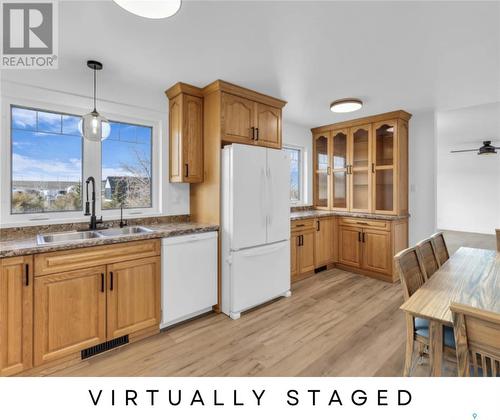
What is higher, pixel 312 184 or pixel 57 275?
pixel 312 184

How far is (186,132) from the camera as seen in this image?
9.34 feet

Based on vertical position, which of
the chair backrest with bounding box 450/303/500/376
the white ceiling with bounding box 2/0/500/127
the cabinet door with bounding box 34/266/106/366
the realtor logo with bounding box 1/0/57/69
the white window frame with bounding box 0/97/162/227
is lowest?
the cabinet door with bounding box 34/266/106/366

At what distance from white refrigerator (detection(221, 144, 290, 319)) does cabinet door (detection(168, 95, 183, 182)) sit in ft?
1.68

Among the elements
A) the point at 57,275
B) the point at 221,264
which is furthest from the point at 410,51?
the point at 57,275

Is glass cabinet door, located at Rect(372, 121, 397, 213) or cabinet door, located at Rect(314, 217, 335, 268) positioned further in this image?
cabinet door, located at Rect(314, 217, 335, 268)

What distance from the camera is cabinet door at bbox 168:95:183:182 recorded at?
2.84 m

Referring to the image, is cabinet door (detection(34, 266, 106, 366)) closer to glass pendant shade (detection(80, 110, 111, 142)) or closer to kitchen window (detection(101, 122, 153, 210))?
kitchen window (detection(101, 122, 153, 210))

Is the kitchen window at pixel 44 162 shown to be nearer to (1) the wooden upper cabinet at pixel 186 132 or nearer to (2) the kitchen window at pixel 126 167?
(2) the kitchen window at pixel 126 167

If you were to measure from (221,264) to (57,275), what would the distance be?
4.63ft

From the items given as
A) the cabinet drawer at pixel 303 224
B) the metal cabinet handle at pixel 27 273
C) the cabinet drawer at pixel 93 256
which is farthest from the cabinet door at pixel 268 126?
the metal cabinet handle at pixel 27 273

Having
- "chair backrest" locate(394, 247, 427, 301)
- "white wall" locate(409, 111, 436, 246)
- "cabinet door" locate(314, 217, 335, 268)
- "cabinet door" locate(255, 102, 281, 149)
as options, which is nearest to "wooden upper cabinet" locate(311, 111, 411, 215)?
"white wall" locate(409, 111, 436, 246)
